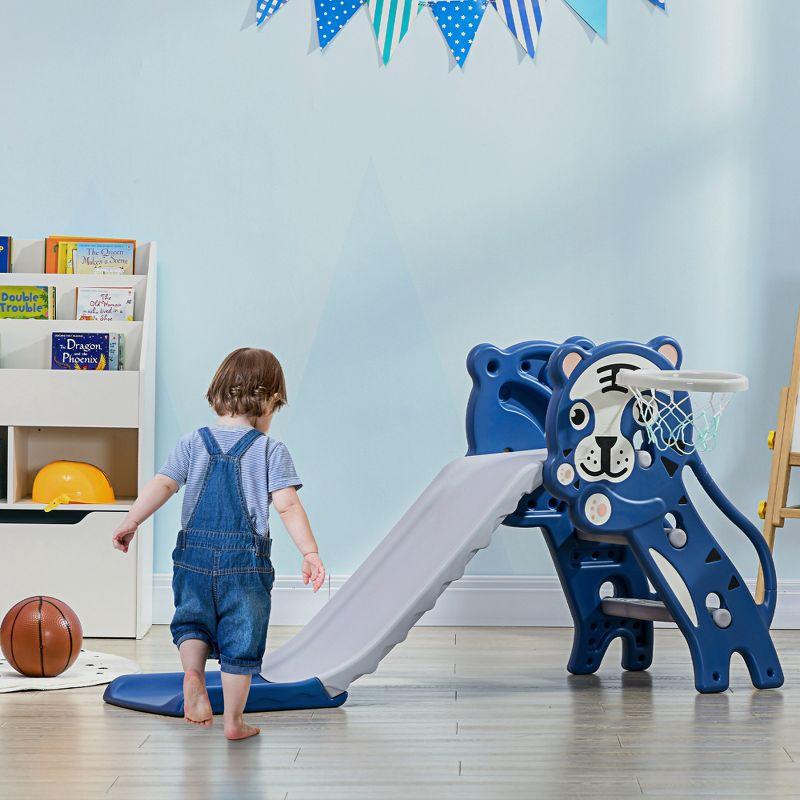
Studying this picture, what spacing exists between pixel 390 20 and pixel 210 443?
6.37 ft

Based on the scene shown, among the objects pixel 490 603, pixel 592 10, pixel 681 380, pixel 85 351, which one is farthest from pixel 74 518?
pixel 592 10

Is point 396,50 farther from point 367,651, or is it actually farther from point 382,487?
point 367,651

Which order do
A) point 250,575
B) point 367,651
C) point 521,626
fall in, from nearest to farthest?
1. point 250,575
2. point 367,651
3. point 521,626

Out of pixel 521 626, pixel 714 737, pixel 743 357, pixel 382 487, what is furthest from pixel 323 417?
pixel 714 737

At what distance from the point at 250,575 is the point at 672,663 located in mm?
1385

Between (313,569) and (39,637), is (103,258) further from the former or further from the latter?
(313,569)

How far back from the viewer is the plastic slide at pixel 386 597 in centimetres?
237

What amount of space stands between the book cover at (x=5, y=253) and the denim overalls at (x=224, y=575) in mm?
1604

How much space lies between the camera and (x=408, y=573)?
2584 millimetres

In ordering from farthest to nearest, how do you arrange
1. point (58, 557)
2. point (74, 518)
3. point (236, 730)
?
point (74, 518) → point (58, 557) → point (236, 730)

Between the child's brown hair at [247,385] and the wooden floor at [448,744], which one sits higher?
the child's brown hair at [247,385]

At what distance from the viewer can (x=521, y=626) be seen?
3559 mm

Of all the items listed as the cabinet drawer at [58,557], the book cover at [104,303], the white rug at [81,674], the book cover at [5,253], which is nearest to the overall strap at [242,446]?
the white rug at [81,674]

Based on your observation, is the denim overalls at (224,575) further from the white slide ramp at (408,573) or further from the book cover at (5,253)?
the book cover at (5,253)
